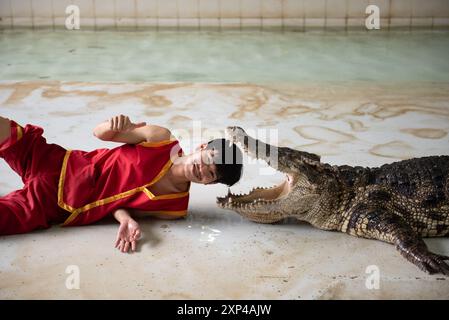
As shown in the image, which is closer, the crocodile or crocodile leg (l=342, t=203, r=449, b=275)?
crocodile leg (l=342, t=203, r=449, b=275)

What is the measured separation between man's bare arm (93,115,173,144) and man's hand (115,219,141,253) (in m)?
0.36

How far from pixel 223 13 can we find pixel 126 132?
17.0 feet

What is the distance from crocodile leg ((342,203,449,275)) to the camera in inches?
91.2

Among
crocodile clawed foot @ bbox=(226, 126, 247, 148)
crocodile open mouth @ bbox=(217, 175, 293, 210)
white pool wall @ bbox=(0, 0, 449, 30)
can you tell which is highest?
white pool wall @ bbox=(0, 0, 449, 30)

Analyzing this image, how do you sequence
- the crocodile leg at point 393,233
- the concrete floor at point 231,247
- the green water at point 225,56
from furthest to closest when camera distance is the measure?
the green water at point 225,56 < the crocodile leg at point 393,233 < the concrete floor at point 231,247

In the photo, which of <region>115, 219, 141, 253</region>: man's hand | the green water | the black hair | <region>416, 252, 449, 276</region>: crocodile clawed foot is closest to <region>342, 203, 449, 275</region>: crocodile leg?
<region>416, 252, 449, 276</region>: crocodile clawed foot

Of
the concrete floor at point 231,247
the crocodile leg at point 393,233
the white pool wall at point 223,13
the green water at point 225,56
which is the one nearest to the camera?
the concrete floor at point 231,247

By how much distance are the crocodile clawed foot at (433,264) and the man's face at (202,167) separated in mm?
881

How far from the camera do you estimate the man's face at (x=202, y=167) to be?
2537 millimetres

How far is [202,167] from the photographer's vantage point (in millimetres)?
2541

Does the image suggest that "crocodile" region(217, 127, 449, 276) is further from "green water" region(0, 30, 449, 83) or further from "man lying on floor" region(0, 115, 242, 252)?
"green water" region(0, 30, 449, 83)

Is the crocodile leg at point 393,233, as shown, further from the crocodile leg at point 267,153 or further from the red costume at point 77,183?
the red costume at point 77,183

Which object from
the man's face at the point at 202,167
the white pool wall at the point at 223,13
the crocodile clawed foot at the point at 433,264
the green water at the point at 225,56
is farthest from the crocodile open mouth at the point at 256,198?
the white pool wall at the point at 223,13

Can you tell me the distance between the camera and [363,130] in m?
3.96
